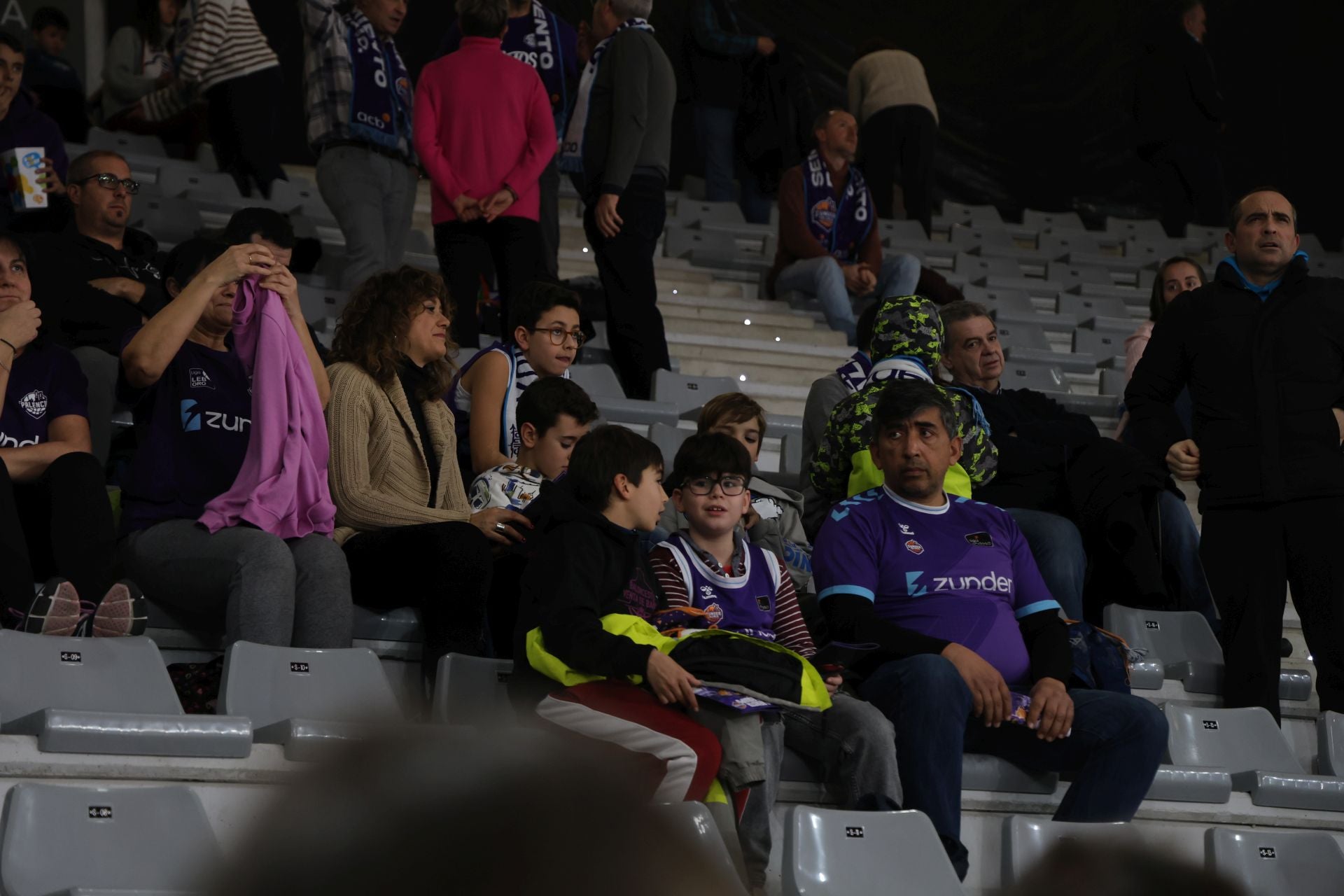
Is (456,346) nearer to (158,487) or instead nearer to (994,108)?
(158,487)

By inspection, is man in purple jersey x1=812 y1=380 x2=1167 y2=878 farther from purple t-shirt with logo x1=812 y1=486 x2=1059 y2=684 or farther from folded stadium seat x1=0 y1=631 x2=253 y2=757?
folded stadium seat x1=0 y1=631 x2=253 y2=757

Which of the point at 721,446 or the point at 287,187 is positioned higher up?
the point at 287,187

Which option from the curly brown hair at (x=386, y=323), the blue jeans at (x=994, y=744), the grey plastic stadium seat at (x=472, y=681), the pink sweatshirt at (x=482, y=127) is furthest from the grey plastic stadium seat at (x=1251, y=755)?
the pink sweatshirt at (x=482, y=127)

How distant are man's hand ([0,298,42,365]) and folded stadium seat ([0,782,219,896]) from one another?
1.17 meters

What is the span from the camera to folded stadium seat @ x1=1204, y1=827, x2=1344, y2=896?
3061 millimetres

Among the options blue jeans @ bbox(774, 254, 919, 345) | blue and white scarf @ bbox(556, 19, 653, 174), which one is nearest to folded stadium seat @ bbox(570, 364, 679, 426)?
blue and white scarf @ bbox(556, 19, 653, 174)

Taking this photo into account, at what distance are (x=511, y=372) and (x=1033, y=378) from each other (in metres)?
2.67

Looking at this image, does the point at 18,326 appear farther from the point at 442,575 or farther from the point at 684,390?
the point at 684,390

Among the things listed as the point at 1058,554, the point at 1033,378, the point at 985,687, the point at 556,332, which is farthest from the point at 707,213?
the point at 985,687

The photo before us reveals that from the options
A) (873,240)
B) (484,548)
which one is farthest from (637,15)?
(484,548)

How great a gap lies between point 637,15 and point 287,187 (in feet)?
7.25

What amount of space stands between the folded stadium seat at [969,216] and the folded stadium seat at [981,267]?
1.07m

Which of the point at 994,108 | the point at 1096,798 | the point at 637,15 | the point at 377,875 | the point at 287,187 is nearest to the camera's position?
the point at 377,875

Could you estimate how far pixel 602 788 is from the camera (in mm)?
509
